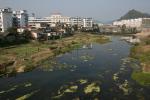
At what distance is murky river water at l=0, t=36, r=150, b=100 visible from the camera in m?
24.0

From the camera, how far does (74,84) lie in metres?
28.2

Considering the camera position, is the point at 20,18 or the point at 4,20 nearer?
the point at 4,20

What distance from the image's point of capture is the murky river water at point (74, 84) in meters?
24.0

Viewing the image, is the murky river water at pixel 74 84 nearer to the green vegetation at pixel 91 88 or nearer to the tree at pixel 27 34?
the green vegetation at pixel 91 88

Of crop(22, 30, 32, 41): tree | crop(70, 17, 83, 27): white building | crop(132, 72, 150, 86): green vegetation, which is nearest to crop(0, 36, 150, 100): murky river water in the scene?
crop(132, 72, 150, 86): green vegetation

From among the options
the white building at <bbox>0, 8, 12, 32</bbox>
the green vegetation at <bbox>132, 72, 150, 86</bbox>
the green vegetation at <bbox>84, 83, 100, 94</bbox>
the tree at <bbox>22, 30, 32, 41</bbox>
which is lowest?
the green vegetation at <bbox>84, 83, 100, 94</bbox>

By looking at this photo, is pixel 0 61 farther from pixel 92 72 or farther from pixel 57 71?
pixel 92 72

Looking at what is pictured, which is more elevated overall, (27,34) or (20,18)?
(20,18)

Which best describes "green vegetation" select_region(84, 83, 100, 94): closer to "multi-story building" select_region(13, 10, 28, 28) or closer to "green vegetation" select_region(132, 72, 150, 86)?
"green vegetation" select_region(132, 72, 150, 86)

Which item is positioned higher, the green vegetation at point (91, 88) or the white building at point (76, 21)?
the white building at point (76, 21)

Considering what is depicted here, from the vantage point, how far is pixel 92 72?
34344 millimetres

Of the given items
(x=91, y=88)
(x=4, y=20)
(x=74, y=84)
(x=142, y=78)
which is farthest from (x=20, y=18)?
(x=91, y=88)

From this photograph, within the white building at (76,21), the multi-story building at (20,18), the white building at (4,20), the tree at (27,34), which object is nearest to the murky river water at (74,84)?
the tree at (27,34)

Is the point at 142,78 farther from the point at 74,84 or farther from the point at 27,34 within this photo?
the point at 27,34
